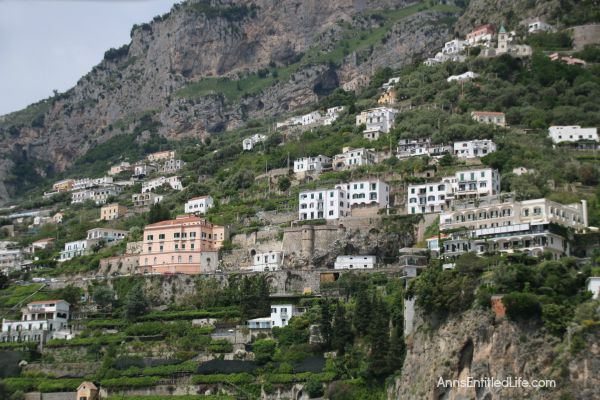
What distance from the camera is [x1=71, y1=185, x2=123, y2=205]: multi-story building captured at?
5113 inches

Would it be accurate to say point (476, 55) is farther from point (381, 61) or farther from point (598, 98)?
point (381, 61)

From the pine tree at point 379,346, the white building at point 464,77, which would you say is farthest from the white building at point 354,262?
the white building at point 464,77

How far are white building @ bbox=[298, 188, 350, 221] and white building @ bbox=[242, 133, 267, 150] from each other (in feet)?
122

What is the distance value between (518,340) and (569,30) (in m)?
72.2

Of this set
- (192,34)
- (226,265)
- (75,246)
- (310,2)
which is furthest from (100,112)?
(226,265)

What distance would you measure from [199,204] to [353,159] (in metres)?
16.3

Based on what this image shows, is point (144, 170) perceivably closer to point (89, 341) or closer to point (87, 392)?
point (89, 341)

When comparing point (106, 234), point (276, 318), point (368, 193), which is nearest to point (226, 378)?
point (276, 318)

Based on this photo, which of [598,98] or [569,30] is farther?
[569,30]

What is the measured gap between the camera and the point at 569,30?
11750 cm

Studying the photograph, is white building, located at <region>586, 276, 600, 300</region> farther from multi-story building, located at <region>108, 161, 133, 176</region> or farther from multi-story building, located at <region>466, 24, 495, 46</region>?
multi-story building, located at <region>108, 161, 133, 176</region>

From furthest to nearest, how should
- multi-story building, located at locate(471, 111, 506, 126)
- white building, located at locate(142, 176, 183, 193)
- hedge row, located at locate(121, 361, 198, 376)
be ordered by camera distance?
white building, located at locate(142, 176, 183, 193), multi-story building, located at locate(471, 111, 506, 126), hedge row, located at locate(121, 361, 198, 376)

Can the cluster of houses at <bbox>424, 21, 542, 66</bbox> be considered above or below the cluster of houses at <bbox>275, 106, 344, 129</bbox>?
above

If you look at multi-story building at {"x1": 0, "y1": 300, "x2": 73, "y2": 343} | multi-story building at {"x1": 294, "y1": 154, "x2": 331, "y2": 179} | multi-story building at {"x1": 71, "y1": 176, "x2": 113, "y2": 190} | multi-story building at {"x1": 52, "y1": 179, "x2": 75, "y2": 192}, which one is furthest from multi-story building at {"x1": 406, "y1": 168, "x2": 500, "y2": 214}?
multi-story building at {"x1": 52, "y1": 179, "x2": 75, "y2": 192}
